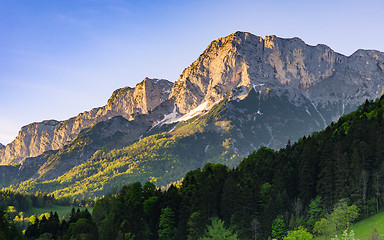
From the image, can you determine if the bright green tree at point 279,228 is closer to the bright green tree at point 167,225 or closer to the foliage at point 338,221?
the foliage at point 338,221

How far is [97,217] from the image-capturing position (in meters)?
168

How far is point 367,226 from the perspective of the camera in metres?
96.9

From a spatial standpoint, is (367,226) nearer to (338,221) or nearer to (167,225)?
(338,221)

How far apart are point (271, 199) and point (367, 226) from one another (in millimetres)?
28254

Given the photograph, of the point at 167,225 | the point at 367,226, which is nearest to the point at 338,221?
the point at 367,226

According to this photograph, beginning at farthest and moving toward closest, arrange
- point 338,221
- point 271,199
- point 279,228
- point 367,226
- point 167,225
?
point 167,225, point 271,199, point 279,228, point 367,226, point 338,221

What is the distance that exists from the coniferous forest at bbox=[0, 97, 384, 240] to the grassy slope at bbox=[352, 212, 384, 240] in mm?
2149

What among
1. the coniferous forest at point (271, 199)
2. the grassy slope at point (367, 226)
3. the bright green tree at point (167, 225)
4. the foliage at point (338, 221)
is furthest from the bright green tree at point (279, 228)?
the bright green tree at point (167, 225)

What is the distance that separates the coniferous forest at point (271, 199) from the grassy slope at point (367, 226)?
7.05 ft

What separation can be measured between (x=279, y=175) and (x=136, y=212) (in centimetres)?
4355

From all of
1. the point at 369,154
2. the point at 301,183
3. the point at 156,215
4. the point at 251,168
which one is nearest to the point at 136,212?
the point at 156,215

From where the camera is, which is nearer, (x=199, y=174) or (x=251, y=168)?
(x=251, y=168)

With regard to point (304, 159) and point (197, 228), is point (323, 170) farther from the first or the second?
point (197, 228)

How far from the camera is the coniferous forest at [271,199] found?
10969cm
